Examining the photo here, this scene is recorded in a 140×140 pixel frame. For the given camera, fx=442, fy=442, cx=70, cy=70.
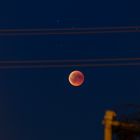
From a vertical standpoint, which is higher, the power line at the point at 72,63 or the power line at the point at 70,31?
the power line at the point at 70,31

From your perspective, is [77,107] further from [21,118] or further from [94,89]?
[21,118]

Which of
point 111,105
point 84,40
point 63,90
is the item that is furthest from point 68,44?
point 111,105

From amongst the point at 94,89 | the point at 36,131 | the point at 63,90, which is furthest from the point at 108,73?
the point at 36,131

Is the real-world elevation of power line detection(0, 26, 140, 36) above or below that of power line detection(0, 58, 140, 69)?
above

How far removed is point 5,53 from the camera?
2.39 metres

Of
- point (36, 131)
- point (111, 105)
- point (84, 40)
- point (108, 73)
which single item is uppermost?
point (84, 40)

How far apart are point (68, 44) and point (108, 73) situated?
267 mm

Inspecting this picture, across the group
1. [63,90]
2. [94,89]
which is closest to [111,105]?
[94,89]

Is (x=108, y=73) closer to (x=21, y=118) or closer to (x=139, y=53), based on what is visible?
(x=139, y=53)

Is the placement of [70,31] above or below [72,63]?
above

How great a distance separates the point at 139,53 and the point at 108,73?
0.66 ft

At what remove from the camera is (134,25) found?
2381 mm

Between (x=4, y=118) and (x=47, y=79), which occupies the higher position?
(x=47, y=79)

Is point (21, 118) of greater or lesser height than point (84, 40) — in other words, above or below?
below
